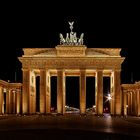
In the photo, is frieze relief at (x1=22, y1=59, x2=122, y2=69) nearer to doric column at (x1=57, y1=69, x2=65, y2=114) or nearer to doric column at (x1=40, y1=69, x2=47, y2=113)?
doric column at (x1=57, y1=69, x2=65, y2=114)

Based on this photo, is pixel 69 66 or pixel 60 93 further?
pixel 60 93

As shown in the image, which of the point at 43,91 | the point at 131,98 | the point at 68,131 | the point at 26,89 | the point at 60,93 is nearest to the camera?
the point at 68,131

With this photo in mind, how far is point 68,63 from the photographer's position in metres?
86.4

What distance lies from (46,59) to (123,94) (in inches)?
805

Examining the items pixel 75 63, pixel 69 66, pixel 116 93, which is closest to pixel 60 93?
pixel 69 66

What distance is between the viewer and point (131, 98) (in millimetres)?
98500

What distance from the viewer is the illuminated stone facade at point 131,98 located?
286ft

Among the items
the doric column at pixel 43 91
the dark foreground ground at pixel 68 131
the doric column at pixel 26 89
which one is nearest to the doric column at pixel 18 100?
the doric column at pixel 26 89

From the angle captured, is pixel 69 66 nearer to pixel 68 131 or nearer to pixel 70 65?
pixel 70 65

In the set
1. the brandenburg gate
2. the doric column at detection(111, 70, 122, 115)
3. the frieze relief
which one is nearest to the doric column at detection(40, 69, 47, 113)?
the brandenburg gate

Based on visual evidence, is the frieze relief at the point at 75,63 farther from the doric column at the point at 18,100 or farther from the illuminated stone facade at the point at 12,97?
the doric column at the point at 18,100

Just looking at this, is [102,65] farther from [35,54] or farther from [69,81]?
[69,81]

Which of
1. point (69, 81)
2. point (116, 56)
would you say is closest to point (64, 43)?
point (116, 56)

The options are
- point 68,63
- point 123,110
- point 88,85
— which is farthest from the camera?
point 88,85
